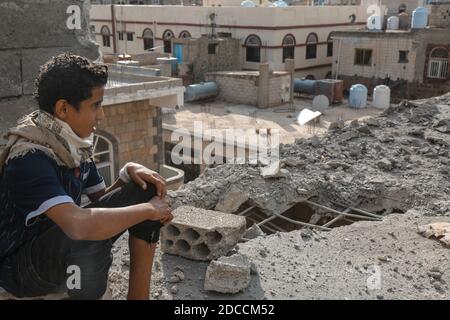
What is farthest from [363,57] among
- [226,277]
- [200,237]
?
[226,277]

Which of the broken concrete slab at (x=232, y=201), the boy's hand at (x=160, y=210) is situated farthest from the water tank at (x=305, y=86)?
the boy's hand at (x=160, y=210)

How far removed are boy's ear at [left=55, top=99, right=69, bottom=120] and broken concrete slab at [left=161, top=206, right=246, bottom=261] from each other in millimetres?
1551

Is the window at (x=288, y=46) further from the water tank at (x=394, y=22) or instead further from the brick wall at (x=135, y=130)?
the brick wall at (x=135, y=130)

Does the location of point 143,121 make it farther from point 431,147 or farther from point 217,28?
point 217,28

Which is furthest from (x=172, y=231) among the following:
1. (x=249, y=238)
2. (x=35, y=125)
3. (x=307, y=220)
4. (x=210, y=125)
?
(x=210, y=125)

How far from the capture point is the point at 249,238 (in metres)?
4.06

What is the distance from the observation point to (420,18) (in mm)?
23031

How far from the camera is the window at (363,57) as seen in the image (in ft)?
81.0

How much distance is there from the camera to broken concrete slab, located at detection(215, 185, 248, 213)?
5129mm

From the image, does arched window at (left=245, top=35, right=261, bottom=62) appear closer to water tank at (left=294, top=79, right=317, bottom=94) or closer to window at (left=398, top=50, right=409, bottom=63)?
water tank at (left=294, top=79, right=317, bottom=94)

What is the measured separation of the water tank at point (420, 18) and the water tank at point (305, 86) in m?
5.43

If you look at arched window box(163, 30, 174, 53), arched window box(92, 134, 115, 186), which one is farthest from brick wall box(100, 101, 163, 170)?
arched window box(163, 30, 174, 53)

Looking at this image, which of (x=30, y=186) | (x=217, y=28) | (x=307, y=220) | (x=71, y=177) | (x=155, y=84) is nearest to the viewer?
(x=30, y=186)
